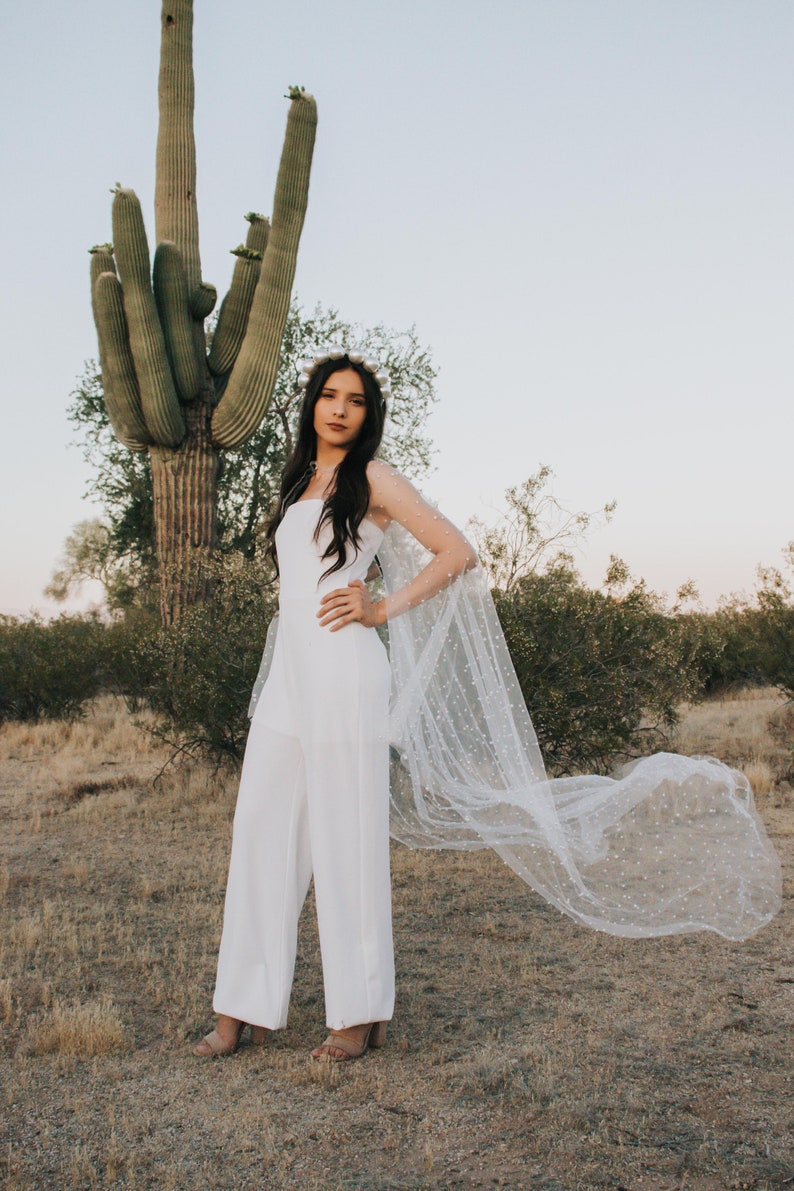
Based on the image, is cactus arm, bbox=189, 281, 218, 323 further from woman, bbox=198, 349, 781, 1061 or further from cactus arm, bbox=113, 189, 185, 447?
woman, bbox=198, 349, 781, 1061

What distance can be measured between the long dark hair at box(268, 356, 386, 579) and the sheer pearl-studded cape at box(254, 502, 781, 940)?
0.31 meters

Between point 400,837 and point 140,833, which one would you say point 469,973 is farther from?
point 140,833

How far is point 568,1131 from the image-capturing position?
2605 mm

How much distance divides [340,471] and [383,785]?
39.7 inches

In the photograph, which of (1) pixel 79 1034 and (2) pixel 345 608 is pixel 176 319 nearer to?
(2) pixel 345 608

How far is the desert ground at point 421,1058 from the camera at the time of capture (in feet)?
8.07

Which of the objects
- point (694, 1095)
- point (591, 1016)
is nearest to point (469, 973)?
point (591, 1016)

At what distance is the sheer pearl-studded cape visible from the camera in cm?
332

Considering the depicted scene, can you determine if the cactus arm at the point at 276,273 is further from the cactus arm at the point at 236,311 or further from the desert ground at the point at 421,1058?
the desert ground at the point at 421,1058

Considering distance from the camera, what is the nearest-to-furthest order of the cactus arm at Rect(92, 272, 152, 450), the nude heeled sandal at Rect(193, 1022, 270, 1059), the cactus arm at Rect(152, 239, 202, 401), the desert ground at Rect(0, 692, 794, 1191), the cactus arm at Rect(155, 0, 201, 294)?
1. the desert ground at Rect(0, 692, 794, 1191)
2. the nude heeled sandal at Rect(193, 1022, 270, 1059)
3. the cactus arm at Rect(92, 272, 152, 450)
4. the cactus arm at Rect(152, 239, 202, 401)
5. the cactus arm at Rect(155, 0, 201, 294)

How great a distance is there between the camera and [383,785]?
3.14 m

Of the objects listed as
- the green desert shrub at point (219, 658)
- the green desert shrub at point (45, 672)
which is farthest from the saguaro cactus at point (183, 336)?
the green desert shrub at point (45, 672)

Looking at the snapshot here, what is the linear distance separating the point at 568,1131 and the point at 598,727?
5.43 m

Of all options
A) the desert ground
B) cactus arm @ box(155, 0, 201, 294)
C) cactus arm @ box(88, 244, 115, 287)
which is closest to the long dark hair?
the desert ground
